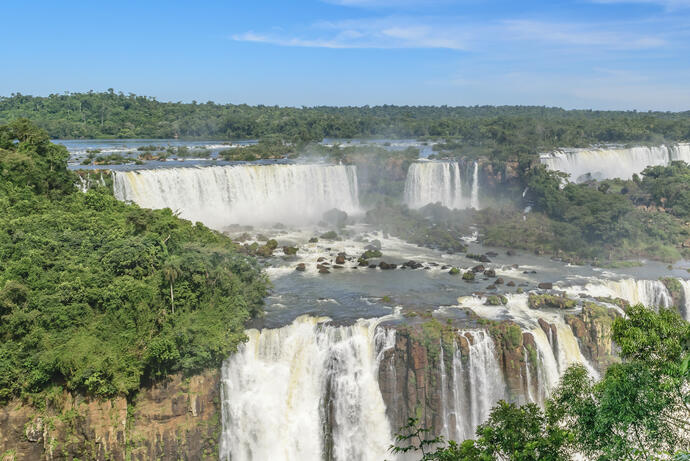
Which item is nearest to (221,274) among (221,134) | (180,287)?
(180,287)

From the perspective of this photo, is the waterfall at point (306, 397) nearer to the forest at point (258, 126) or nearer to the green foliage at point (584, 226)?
the green foliage at point (584, 226)

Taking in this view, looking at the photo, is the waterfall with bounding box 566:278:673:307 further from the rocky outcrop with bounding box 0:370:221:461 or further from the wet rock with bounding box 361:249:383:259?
the rocky outcrop with bounding box 0:370:221:461

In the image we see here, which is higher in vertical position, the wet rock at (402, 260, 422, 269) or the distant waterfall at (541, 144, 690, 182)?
the distant waterfall at (541, 144, 690, 182)

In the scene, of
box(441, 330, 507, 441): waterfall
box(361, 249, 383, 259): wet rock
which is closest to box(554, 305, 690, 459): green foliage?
box(441, 330, 507, 441): waterfall

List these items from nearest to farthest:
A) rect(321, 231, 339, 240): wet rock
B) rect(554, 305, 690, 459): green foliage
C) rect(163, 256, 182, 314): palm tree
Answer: rect(554, 305, 690, 459): green foliage, rect(163, 256, 182, 314): palm tree, rect(321, 231, 339, 240): wet rock

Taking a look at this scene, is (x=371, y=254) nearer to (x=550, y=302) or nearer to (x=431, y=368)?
(x=550, y=302)

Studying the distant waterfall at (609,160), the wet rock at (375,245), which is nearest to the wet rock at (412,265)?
the wet rock at (375,245)

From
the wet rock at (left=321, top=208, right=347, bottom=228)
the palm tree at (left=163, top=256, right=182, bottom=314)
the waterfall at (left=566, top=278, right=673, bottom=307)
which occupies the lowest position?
the waterfall at (left=566, top=278, right=673, bottom=307)
